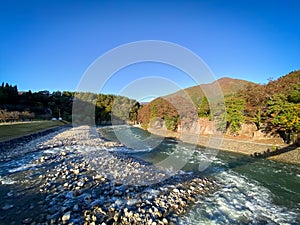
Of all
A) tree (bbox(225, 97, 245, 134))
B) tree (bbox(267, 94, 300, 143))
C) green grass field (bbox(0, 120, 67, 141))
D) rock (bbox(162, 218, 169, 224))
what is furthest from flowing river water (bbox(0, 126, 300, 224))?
tree (bbox(225, 97, 245, 134))

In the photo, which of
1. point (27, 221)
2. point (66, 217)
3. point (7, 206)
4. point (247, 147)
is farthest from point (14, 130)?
point (247, 147)

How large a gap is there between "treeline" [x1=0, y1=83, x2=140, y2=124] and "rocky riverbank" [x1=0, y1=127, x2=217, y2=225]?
27702 millimetres

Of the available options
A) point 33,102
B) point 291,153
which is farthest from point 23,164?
point 33,102

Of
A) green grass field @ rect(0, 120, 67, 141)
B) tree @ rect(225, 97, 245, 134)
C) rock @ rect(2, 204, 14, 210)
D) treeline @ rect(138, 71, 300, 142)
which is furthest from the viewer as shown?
tree @ rect(225, 97, 245, 134)

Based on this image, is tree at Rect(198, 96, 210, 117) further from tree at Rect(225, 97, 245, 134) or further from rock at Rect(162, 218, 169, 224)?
rock at Rect(162, 218, 169, 224)

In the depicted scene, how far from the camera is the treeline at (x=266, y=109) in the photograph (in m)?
13.6

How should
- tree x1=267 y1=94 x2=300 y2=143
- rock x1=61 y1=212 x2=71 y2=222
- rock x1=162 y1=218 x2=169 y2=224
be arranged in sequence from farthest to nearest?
tree x1=267 y1=94 x2=300 y2=143, rock x1=162 y1=218 x2=169 y2=224, rock x1=61 y1=212 x2=71 y2=222

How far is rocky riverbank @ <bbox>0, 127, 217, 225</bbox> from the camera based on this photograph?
4.21 metres

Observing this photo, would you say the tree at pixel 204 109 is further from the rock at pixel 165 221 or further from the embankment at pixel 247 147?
the rock at pixel 165 221

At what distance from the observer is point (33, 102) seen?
147ft

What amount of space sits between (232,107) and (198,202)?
15271 mm

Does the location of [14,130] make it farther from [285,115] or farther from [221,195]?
[285,115]

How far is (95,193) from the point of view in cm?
550

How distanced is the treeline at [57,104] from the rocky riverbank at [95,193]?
90.9 feet
